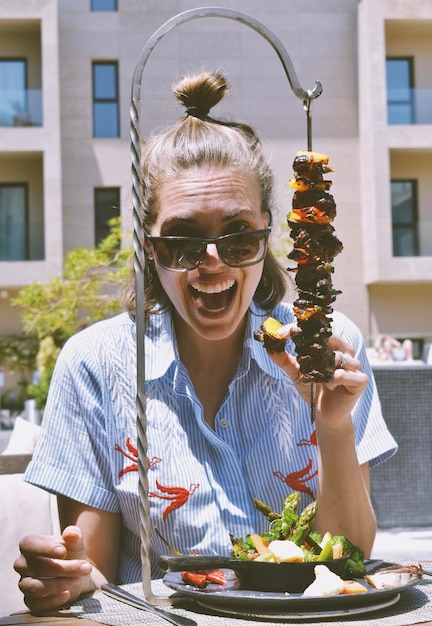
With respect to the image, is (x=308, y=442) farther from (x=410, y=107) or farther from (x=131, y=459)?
(x=410, y=107)

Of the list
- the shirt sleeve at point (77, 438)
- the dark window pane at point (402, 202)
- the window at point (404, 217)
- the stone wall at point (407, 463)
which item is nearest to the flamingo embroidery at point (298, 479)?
the shirt sleeve at point (77, 438)

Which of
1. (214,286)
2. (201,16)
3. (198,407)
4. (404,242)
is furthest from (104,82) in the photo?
(201,16)

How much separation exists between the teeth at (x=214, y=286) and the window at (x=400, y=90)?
17.5 m

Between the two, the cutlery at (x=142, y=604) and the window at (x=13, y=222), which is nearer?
the cutlery at (x=142, y=604)

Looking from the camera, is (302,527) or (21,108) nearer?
(302,527)

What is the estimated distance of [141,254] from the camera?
1.43m

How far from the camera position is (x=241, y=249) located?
1804mm

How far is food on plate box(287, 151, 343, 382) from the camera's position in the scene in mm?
1558

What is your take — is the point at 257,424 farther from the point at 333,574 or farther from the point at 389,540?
the point at 389,540

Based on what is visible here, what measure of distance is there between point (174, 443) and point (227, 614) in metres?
0.73

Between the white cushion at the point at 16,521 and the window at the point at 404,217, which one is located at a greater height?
the window at the point at 404,217

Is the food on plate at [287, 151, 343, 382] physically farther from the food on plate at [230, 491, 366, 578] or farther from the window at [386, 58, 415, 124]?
the window at [386, 58, 415, 124]

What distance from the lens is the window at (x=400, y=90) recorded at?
18.7 m

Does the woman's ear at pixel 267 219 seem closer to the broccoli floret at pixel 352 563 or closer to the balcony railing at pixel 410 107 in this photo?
the broccoli floret at pixel 352 563
